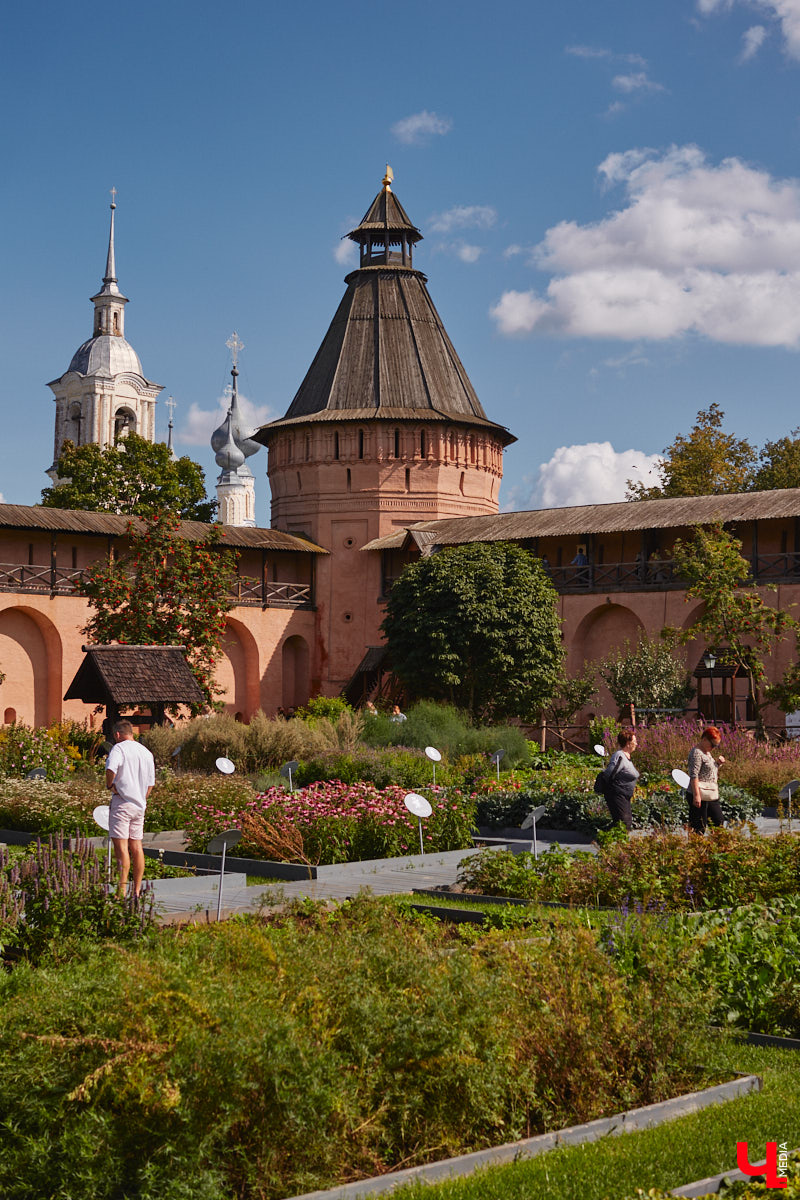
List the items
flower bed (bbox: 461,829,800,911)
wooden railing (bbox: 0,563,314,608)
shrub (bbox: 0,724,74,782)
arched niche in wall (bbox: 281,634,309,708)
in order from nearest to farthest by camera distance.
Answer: flower bed (bbox: 461,829,800,911), shrub (bbox: 0,724,74,782), wooden railing (bbox: 0,563,314,608), arched niche in wall (bbox: 281,634,309,708)

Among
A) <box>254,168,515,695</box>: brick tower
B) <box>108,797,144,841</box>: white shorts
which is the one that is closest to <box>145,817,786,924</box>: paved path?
<box>108,797,144,841</box>: white shorts

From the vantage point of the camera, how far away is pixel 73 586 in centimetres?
3153

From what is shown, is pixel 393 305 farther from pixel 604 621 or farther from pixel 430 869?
pixel 430 869

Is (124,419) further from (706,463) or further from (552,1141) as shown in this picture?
(552,1141)

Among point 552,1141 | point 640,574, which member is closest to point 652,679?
point 640,574

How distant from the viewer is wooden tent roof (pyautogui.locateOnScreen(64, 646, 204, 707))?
62.2 feet

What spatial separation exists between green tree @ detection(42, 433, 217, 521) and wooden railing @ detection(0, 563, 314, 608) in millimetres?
4760

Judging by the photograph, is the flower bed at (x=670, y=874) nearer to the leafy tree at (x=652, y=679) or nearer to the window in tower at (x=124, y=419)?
the leafy tree at (x=652, y=679)

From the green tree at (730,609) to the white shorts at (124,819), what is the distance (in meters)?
18.8

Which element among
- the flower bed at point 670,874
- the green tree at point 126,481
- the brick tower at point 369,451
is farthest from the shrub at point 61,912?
the green tree at point 126,481

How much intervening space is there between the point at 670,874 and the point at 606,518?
2418 centimetres

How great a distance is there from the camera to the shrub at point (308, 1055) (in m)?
4.05

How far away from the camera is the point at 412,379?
38.4 metres

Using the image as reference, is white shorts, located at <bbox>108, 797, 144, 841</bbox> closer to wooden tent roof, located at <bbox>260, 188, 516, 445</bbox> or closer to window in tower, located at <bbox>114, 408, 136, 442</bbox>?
wooden tent roof, located at <bbox>260, 188, 516, 445</bbox>
